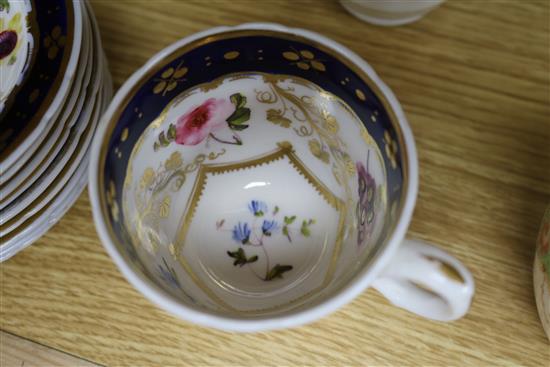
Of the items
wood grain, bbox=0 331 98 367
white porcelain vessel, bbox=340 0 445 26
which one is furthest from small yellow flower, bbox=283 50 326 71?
wood grain, bbox=0 331 98 367

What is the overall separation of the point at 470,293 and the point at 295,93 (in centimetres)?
18

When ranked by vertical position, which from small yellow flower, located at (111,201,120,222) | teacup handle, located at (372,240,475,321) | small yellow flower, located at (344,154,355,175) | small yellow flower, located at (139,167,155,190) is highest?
small yellow flower, located at (111,201,120,222)

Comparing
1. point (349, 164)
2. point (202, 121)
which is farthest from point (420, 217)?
point (202, 121)

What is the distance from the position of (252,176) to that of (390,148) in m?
0.14

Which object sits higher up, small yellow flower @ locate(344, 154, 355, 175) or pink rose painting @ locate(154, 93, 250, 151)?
pink rose painting @ locate(154, 93, 250, 151)

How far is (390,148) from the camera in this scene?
0.32 meters

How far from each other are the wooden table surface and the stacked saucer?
0.05 m

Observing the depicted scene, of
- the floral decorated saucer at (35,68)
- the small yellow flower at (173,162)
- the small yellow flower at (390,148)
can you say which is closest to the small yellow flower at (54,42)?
the floral decorated saucer at (35,68)

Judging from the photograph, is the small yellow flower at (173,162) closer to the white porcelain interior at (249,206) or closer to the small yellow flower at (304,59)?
the white porcelain interior at (249,206)

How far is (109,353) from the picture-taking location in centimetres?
39

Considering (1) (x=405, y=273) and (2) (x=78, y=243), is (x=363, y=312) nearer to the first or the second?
(1) (x=405, y=273)

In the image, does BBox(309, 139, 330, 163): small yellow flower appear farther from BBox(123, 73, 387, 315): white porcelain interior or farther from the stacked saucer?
the stacked saucer

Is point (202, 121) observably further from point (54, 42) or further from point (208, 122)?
point (54, 42)

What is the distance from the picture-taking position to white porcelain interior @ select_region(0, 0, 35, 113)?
1.18 feet
